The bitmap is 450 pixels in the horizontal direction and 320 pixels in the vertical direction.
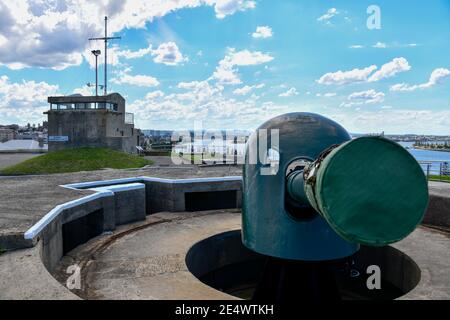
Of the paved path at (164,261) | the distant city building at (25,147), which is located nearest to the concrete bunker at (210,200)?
the paved path at (164,261)

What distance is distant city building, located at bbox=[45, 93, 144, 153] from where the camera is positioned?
112 ft

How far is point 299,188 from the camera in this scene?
19.4 ft

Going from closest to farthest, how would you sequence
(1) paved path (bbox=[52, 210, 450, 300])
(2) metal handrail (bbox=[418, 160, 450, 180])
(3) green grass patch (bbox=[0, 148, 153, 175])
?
(1) paved path (bbox=[52, 210, 450, 300]) → (2) metal handrail (bbox=[418, 160, 450, 180]) → (3) green grass patch (bbox=[0, 148, 153, 175])

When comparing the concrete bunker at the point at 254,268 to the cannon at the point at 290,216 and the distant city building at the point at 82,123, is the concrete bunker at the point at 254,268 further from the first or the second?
the distant city building at the point at 82,123

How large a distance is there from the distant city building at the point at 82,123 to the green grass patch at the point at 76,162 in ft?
8.07

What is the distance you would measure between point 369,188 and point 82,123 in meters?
33.3

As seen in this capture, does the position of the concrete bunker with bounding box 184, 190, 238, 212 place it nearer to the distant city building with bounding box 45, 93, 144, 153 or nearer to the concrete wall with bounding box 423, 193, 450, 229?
the concrete wall with bounding box 423, 193, 450, 229

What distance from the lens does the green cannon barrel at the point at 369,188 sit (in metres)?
3.95

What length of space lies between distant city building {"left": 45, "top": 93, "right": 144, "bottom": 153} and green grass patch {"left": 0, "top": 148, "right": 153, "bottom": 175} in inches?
96.8

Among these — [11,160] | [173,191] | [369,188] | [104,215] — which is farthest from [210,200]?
[11,160]

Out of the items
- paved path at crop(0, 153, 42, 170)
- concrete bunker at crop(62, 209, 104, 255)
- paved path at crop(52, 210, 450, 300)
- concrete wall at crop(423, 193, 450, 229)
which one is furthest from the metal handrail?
paved path at crop(0, 153, 42, 170)
